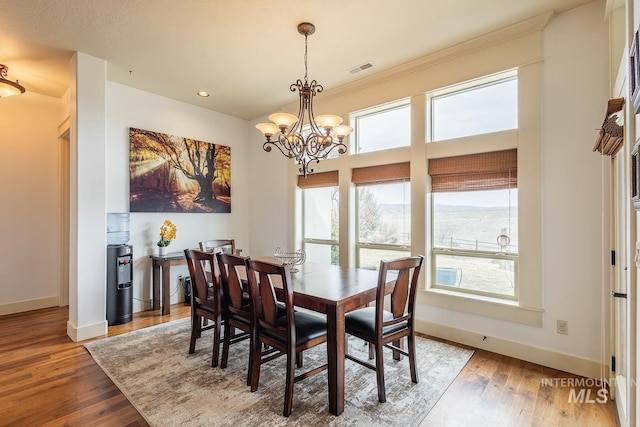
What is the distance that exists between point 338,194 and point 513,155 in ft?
7.09

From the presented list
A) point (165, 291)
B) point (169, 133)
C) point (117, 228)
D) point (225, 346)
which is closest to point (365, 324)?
point (225, 346)

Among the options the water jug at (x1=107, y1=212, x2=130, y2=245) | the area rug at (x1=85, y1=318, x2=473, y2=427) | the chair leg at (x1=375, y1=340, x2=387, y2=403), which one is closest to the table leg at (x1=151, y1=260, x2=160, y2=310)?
the water jug at (x1=107, y1=212, x2=130, y2=245)

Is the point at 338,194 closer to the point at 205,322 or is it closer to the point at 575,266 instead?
the point at 205,322

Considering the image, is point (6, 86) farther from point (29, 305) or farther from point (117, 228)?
point (29, 305)

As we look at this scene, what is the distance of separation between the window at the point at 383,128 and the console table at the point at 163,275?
2.89 metres

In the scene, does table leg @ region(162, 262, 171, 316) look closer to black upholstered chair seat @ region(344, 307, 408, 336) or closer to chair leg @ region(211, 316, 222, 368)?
chair leg @ region(211, 316, 222, 368)

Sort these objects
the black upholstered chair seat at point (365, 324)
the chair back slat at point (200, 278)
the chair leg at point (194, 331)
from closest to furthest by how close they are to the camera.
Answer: the black upholstered chair seat at point (365, 324)
the chair back slat at point (200, 278)
the chair leg at point (194, 331)

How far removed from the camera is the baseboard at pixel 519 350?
2.49 meters

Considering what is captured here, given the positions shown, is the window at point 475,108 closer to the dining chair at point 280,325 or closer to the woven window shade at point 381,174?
the woven window shade at point 381,174

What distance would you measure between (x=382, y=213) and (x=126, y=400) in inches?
123

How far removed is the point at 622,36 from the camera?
2.22 m

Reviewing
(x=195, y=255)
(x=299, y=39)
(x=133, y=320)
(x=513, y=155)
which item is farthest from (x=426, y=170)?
(x=133, y=320)

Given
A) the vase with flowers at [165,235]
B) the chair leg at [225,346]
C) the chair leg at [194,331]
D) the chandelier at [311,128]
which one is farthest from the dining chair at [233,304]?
the vase with flowers at [165,235]

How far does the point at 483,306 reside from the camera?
302 centimetres
